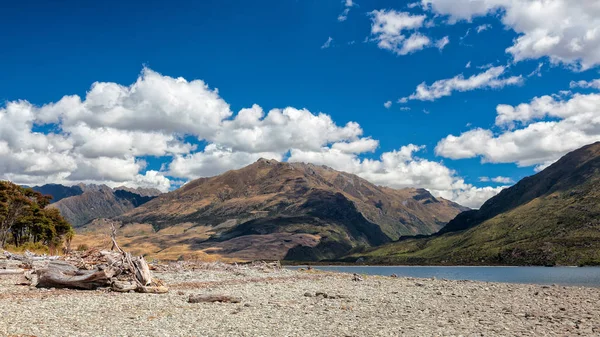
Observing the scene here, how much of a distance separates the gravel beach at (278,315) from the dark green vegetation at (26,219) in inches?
2934

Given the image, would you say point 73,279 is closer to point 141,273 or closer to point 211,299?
point 141,273

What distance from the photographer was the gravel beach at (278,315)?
23688mm

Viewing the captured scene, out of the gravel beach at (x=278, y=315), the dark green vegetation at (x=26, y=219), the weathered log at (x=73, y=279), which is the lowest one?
the gravel beach at (x=278, y=315)

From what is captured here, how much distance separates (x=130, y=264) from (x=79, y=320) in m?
16.6

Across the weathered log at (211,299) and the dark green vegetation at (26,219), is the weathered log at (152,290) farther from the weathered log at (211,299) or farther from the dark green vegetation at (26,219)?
the dark green vegetation at (26,219)

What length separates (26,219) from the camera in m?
116

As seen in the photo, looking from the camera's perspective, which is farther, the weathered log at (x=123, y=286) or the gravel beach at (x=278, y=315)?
the weathered log at (x=123, y=286)

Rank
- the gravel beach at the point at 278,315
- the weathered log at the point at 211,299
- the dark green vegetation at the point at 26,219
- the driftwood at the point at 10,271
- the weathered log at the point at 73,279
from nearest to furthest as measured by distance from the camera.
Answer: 1. the gravel beach at the point at 278,315
2. the weathered log at the point at 211,299
3. the weathered log at the point at 73,279
4. the driftwood at the point at 10,271
5. the dark green vegetation at the point at 26,219

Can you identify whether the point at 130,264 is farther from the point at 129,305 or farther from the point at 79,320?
the point at 79,320

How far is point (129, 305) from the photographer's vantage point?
31.3 metres

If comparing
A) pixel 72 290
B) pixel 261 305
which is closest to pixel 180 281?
Answer: pixel 72 290

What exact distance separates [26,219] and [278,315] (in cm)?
10891

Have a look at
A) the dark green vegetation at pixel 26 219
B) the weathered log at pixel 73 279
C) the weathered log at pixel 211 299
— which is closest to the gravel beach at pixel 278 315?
the weathered log at pixel 211 299

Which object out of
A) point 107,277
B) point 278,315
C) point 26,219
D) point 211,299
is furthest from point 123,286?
point 26,219
